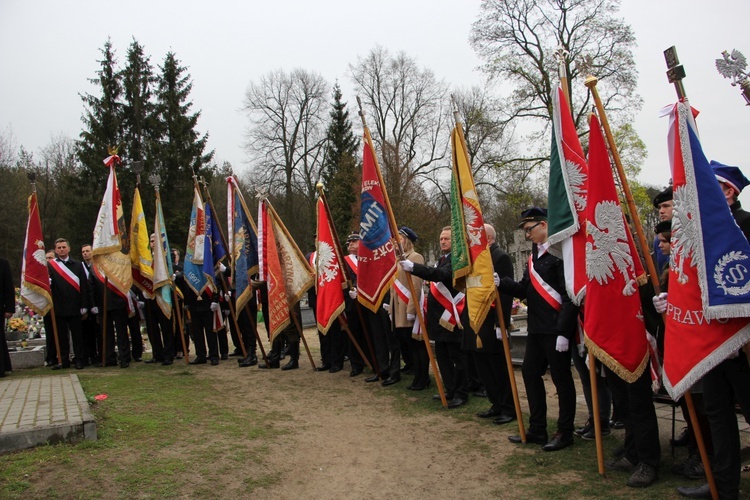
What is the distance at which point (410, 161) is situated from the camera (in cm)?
3778

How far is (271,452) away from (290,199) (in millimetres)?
32938

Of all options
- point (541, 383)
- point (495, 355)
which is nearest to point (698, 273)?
point (541, 383)

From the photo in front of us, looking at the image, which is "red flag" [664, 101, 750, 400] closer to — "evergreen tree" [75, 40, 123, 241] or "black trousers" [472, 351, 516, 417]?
"black trousers" [472, 351, 516, 417]

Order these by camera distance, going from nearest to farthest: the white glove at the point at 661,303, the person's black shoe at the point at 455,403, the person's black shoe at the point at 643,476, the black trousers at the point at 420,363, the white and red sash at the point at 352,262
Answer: the white glove at the point at 661,303, the person's black shoe at the point at 643,476, the person's black shoe at the point at 455,403, the black trousers at the point at 420,363, the white and red sash at the point at 352,262

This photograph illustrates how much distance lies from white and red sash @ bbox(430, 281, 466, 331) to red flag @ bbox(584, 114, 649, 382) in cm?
252

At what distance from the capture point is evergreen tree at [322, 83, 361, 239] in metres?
35.2

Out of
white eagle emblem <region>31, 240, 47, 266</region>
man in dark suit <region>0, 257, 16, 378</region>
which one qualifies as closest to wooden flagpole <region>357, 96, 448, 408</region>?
white eagle emblem <region>31, 240, 47, 266</region>

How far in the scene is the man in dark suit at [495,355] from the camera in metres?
6.34

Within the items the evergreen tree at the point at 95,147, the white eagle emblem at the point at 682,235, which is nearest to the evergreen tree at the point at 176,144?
the evergreen tree at the point at 95,147

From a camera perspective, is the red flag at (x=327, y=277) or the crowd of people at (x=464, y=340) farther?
the red flag at (x=327, y=277)

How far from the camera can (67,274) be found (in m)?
10.7

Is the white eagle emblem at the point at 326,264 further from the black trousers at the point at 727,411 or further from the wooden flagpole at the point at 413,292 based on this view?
the black trousers at the point at 727,411

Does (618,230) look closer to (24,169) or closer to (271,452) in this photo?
(271,452)

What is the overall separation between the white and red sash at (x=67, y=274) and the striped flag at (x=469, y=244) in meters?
7.72
